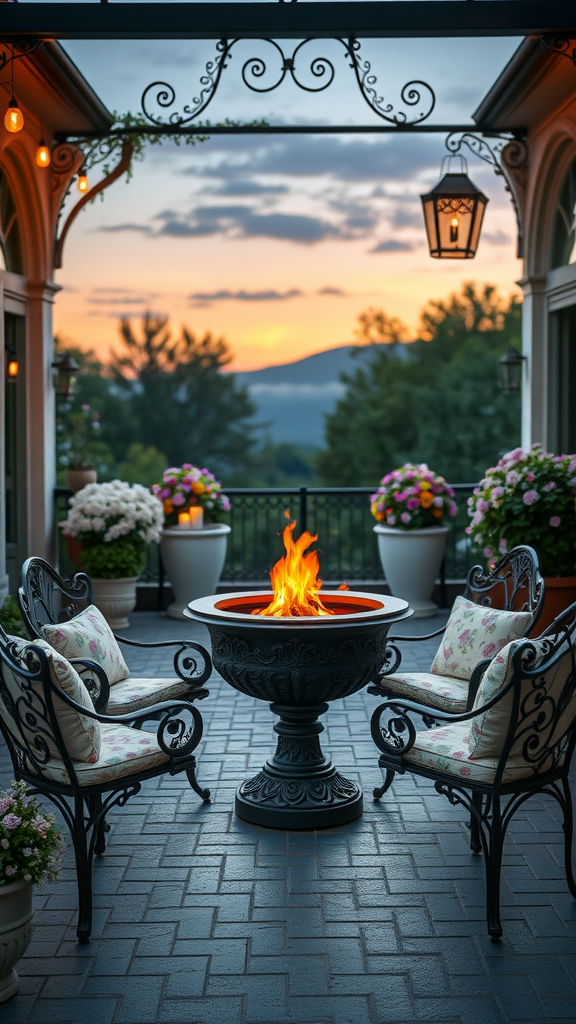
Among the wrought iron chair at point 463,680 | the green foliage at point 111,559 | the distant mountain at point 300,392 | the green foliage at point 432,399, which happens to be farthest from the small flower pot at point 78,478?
the distant mountain at point 300,392

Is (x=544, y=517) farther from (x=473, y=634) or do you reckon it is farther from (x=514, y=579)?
(x=473, y=634)

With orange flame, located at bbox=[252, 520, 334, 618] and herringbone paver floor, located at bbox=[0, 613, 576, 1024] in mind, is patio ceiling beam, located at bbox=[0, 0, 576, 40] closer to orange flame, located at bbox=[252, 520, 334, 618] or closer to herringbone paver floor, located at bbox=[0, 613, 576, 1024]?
orange flame, located at bbox=[252, 520, 334, 618]

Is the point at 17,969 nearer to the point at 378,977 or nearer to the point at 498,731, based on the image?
the point at 378,977

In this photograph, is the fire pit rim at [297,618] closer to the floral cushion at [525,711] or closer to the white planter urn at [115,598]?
the floral cushion at [525,711]

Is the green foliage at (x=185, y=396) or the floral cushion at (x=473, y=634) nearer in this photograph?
the floral cushion at (x=473, y=634)

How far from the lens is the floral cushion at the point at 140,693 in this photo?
14.2 ft

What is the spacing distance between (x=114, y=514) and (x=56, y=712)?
526 cm

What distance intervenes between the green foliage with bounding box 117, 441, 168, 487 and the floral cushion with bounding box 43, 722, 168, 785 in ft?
83.9

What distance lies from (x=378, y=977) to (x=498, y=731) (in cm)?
86

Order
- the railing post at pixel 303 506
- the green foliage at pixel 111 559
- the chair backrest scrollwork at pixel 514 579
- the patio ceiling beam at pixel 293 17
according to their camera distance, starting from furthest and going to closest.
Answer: the railing post at pixel 303 506 < the green foliage at pixel 111 559 < the patio ceiling beam at pixel 293 17 < the chair backrest scrollwork at pixel 514 579

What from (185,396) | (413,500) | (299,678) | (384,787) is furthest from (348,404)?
(299,678)

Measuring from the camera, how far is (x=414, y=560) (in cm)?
890

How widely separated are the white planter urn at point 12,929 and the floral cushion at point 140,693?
4.88ft

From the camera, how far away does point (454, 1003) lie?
273 centimetres
